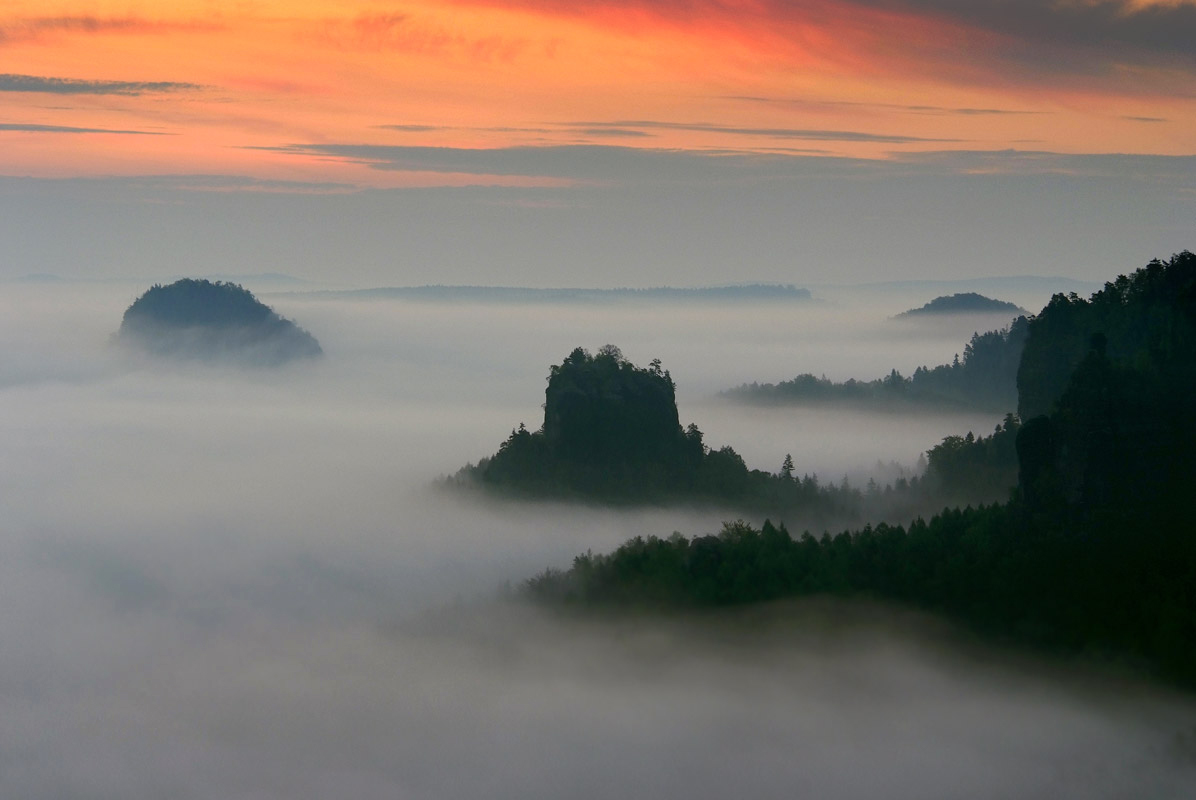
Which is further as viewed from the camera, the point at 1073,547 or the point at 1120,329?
the point at 1120,329

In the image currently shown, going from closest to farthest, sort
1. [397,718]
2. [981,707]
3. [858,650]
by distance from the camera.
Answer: [981,707] < [858,650] < [397,718]

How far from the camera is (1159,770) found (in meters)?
106

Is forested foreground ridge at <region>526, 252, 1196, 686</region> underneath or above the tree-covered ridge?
underneath

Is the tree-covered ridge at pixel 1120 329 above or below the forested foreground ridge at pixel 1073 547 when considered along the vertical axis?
above

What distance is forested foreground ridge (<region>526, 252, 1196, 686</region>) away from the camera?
114 metres

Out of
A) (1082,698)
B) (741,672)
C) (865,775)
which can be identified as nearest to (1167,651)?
(1082,698)

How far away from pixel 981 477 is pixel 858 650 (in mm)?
56053

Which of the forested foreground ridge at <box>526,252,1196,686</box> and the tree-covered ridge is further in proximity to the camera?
the tree-covered ridge

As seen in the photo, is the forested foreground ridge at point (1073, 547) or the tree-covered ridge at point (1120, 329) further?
the tree-covered ridge at point (1120, 329)

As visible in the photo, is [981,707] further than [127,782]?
No

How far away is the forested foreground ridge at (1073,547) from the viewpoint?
373ft

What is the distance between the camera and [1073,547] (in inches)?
4764

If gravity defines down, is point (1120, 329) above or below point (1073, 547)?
above

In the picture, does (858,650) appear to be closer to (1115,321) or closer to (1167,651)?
(1167,651)
